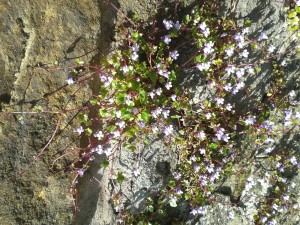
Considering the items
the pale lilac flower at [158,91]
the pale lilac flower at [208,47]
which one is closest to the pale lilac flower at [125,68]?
the pale lilac flower at [158,91]

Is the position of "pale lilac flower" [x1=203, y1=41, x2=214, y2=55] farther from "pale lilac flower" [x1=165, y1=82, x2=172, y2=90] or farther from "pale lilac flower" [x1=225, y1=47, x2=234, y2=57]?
"pale lilac flower" [x1=165, y1=82, x2=172, y2=90]

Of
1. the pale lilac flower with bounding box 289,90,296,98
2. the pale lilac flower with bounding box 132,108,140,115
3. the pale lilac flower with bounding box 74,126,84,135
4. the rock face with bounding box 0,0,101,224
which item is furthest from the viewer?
the pale lilac flower with bounding box 289,90,296,98

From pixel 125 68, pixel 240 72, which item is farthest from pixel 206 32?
pixel 125 68

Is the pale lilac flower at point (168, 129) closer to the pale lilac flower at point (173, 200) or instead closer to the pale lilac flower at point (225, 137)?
the pale lilac flower at point (225, 137)

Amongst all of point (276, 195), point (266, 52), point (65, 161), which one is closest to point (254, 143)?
point (276, 195)

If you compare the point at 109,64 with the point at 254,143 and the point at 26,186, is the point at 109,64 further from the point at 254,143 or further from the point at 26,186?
Answer: the point at 254,143

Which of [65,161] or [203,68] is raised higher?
[203,68]

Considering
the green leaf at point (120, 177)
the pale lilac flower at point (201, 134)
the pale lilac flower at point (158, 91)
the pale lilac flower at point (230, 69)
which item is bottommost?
the green leaf at point (120, 177)

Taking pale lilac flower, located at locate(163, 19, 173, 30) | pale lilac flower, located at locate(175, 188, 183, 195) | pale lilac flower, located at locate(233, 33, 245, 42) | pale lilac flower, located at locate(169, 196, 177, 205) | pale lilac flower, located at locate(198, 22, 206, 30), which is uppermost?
pale lilac flower, located at locate(233, 33, 245, 42)

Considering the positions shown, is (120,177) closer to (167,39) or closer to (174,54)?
(174,54)

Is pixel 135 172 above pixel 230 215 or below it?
above

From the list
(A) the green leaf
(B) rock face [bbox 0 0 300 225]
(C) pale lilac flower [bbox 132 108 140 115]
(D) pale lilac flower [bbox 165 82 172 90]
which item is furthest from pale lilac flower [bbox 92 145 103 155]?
(D) pale lilac flower [bbox 165 82 172 90]
